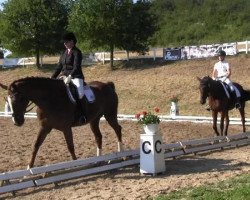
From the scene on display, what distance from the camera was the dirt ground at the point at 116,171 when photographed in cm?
767

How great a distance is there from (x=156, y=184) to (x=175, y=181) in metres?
0.36

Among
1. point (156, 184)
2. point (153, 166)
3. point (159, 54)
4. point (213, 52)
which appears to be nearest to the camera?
point (156, 184)

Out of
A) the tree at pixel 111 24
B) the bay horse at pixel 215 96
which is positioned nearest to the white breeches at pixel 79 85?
the bay horse at pixel 215 96

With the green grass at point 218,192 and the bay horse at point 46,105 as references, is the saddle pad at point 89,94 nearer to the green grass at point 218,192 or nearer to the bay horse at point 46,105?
the bay horse at point 46,105

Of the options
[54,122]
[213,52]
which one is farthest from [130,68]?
[54,122]

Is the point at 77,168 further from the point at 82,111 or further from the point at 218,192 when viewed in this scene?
the point at 218,192

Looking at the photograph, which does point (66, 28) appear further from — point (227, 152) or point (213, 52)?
point (227, 152)

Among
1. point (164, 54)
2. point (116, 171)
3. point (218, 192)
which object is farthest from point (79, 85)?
point (164, 54)

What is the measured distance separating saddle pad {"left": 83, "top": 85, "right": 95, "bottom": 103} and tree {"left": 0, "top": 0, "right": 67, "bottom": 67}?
32324 mm

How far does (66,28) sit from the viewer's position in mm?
42719

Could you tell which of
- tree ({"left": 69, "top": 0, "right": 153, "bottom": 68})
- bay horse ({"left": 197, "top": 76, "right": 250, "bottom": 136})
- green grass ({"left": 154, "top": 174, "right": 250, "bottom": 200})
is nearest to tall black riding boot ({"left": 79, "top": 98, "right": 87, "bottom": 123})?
green grass ({"left": 154, "top": 174, "right": 250, "bottom": 200})

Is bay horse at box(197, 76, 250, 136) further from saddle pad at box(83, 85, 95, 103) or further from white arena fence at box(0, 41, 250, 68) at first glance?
white arena fence at box(0, 41, 250, 68)

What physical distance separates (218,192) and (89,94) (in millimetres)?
3816

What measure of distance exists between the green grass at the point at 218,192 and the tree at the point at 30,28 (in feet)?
116
